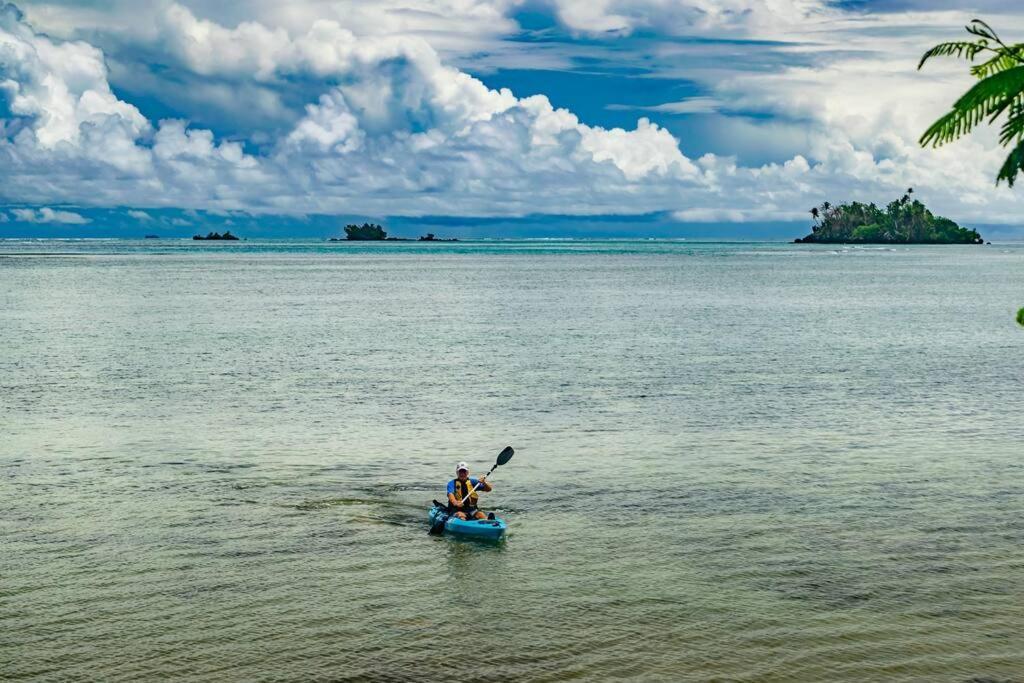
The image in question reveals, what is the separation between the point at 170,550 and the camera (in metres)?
26.3

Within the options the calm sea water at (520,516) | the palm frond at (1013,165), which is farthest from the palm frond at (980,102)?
the calm sea water at (520,516)

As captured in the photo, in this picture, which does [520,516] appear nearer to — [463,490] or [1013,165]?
[463,490]

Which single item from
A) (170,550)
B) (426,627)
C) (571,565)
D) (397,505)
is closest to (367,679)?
(426,627)

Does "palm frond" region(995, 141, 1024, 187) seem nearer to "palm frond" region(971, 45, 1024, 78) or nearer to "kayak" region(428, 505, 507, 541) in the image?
"palm frond" region(971, 45, 1024, 78)

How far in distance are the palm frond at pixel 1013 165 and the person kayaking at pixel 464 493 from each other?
16708mm

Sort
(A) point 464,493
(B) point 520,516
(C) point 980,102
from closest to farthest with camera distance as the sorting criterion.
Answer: (C) point 980,102 < (A) point 464,493 < (B) point 520,516

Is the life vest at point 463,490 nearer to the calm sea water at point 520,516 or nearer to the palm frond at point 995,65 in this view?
the calm sea water at point 520,516

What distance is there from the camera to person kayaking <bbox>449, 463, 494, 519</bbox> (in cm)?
2773

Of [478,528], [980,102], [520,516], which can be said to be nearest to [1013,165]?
[980,102]

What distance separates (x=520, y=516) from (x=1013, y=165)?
18.4 m

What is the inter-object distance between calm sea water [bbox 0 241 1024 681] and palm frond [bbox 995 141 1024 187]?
9.40 metres

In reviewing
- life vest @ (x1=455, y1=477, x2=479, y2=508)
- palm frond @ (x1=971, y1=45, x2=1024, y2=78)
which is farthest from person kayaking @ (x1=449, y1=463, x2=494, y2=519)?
palm frond @ (x1=971, y1=45, x2=1024, y2=78)

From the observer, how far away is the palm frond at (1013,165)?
42.4 ft

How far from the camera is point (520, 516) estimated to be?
29.5m
